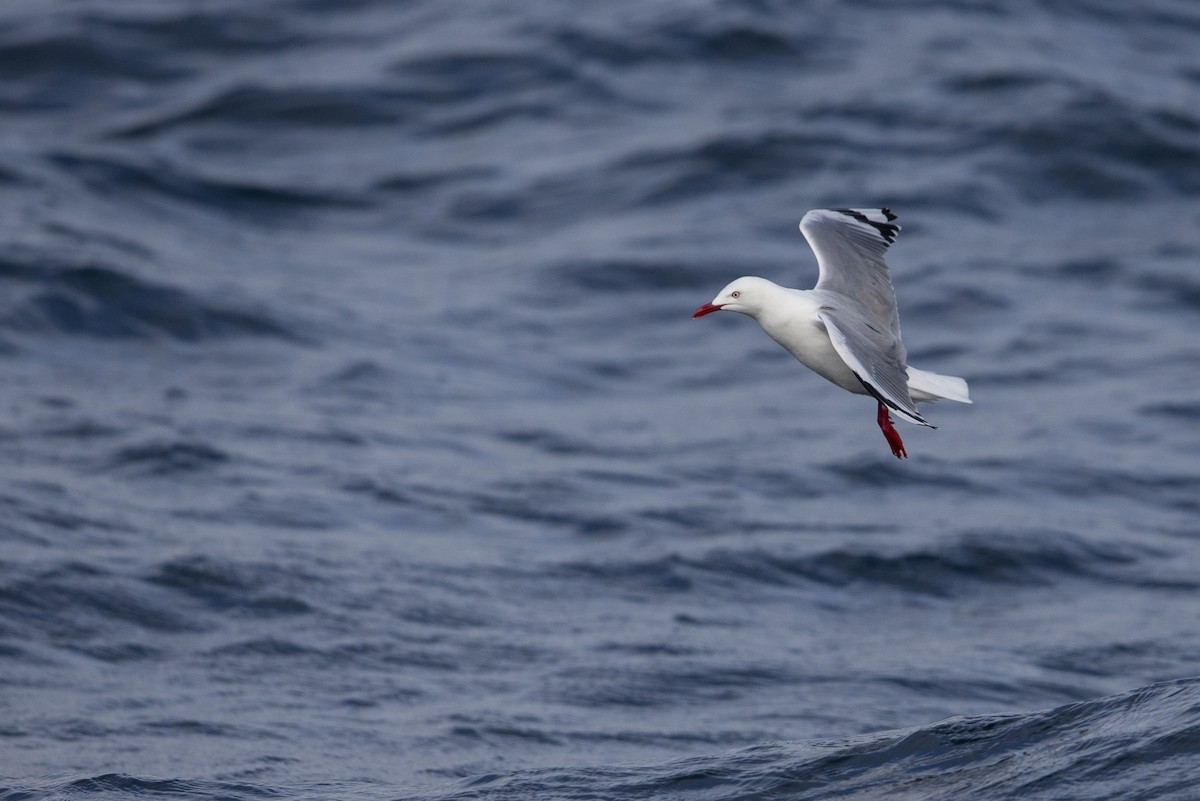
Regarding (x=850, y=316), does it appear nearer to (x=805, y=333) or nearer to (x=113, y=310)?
(x=805, y=333)

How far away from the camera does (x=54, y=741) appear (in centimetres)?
790

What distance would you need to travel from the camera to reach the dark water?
8.41 meters

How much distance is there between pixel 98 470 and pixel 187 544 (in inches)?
59.2

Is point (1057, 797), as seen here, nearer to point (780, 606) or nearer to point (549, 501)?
point (780, 606)

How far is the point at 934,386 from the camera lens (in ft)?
23.1

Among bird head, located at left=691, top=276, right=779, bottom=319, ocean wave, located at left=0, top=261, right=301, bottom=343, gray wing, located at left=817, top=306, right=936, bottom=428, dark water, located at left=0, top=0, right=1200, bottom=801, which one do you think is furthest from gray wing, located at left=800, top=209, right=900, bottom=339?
ocean wave, located at left=0, top=261, right=301, bottom=343

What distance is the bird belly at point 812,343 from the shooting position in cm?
686

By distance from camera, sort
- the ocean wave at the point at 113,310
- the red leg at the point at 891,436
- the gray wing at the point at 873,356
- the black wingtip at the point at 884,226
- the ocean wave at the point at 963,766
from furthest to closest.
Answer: the ocean wave at the point at 113,310 → the black wingtip at the point at 884,226 → the red leg at the point at 891,436 → the gray wing at the point at 873,356 → the ocean wave at the point at 963,766

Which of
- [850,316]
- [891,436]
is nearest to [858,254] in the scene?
[850,316]

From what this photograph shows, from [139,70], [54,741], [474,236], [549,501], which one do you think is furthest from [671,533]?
[139,70]

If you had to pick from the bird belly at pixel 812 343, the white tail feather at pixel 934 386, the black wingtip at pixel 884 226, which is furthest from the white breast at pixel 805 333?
the black wingtip at pixel 884 226

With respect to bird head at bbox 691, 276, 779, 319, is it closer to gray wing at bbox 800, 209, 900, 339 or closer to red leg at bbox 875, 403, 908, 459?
gray wing at bbox 800, 209, 900, 339

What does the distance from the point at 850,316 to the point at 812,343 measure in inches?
10.5

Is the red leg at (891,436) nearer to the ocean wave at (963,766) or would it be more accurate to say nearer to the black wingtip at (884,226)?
the black wingtip at (884,226)
